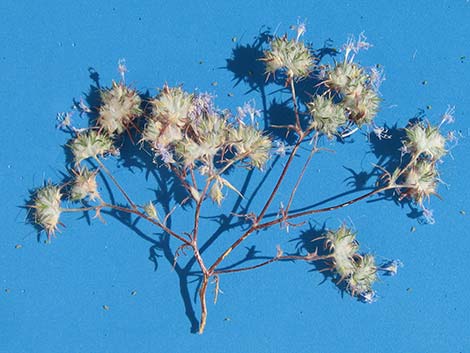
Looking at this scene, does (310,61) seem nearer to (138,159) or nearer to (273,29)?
(273,29)

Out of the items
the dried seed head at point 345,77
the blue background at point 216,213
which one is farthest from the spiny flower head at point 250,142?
the dried seed head at point 345,77

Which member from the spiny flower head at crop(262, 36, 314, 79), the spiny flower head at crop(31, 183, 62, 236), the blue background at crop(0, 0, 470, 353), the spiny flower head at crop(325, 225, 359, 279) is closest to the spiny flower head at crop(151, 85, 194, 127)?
the blue background at crop(0, 0, 470, 353)

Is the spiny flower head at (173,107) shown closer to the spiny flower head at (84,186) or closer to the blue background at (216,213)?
the blue background at (216,213)

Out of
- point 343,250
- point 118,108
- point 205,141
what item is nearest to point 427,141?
point 343,250

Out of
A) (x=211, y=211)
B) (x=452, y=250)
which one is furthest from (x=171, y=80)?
(x=452, y=250)

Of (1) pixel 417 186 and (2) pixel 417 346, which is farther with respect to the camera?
(2) pixel 417 346

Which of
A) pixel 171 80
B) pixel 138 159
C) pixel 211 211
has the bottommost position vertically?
pixel 211 211

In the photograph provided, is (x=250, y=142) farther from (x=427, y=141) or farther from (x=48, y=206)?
(x=48, y=206)
